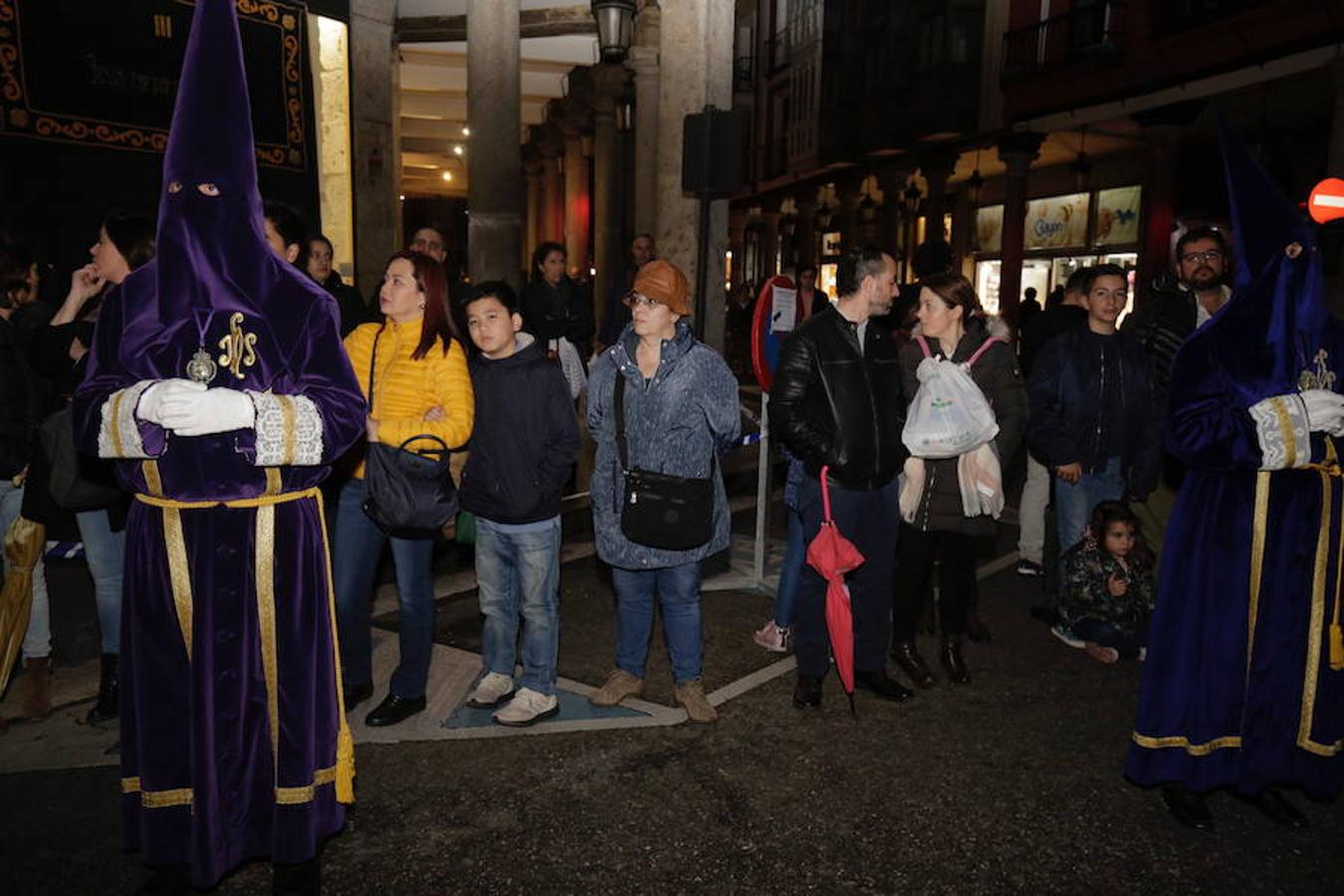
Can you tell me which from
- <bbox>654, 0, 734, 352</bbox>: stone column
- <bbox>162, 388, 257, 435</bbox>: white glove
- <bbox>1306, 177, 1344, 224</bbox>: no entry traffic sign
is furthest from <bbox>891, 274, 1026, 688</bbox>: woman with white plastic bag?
<bbox>1306, 177, 1344, 224</bbox>: no entry traffic sign

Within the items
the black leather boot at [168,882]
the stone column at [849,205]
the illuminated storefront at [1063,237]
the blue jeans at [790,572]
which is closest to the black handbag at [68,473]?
the black leather boot at [168,882]

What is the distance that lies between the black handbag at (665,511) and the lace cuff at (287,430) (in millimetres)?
1598

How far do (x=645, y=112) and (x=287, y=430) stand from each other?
16.5 meters

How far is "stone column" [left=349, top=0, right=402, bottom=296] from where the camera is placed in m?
10.9

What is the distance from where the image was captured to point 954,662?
5051 millimetres

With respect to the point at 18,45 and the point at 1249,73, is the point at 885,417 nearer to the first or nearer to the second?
the point at 18,45

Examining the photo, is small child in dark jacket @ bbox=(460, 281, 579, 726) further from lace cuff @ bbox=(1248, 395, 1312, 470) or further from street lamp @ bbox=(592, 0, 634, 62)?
street lamp @ bbox=(592, 0, 634, 62)

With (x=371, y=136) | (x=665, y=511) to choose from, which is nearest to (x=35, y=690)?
(x=665, y=511)

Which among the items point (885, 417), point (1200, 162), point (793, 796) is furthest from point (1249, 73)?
point (793, 796)

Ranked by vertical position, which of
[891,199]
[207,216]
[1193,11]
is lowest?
[207,216]

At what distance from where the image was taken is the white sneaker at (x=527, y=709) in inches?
171

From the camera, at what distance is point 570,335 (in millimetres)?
9688

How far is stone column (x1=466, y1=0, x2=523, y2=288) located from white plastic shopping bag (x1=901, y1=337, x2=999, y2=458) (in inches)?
288

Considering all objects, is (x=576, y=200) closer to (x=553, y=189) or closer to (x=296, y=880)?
(x=553, y=189)
